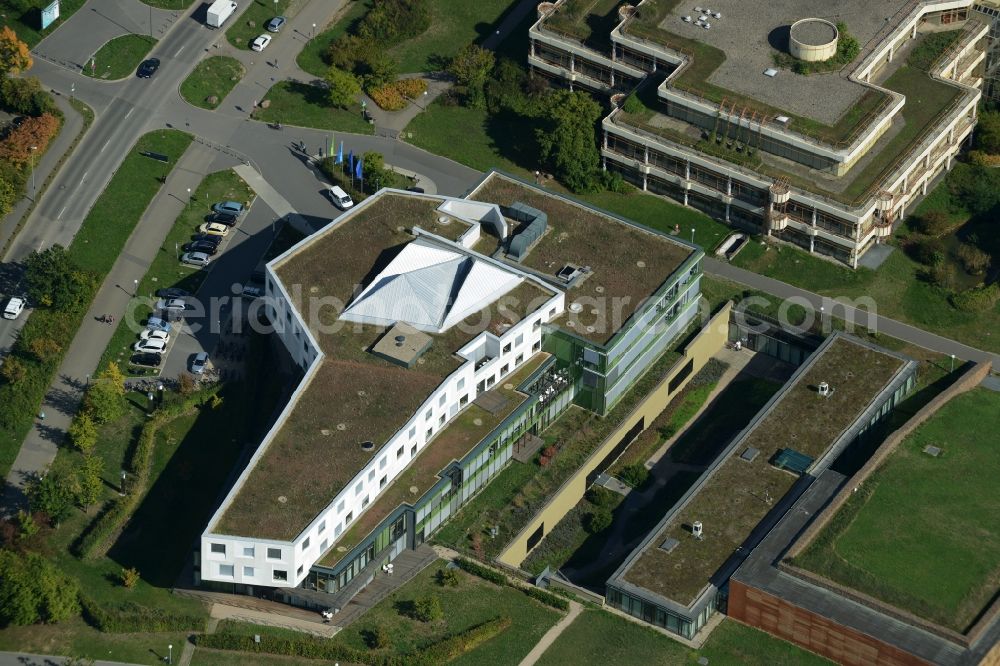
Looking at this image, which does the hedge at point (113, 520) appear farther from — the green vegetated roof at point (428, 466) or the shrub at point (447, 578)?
the shrub at point (447, 578)

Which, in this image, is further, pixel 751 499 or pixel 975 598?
pixel 751 499

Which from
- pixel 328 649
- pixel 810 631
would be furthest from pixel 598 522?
pixel 328 649

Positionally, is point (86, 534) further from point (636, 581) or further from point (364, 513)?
point (636, 581)

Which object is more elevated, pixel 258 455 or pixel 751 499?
pixel 258 455

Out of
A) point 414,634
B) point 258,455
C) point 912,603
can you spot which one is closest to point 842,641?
point 912,603

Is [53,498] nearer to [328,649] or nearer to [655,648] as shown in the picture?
[328,649]

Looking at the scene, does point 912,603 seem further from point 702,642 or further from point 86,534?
point 86,534

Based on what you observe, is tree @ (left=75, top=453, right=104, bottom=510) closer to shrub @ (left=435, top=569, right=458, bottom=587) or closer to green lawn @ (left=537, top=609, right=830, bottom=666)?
shrub @ (left=435, top=569, right=458, bottom=587)
